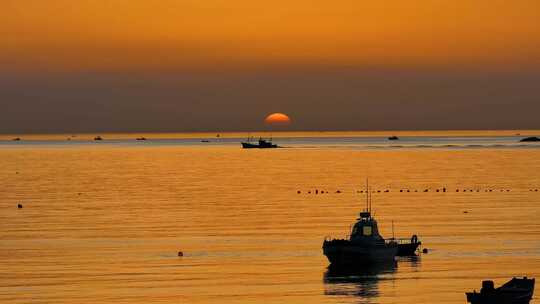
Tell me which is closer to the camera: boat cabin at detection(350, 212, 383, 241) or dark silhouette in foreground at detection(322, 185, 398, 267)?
dark silhouette in foreground at detection(322, 185, 398, 267)

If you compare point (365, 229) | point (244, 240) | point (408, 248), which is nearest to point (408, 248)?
point (408, 248)

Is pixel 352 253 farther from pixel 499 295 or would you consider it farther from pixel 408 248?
pixel 499 295

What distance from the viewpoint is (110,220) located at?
9438 centimetres

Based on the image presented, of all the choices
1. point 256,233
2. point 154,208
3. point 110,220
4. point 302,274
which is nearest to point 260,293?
point 302,274

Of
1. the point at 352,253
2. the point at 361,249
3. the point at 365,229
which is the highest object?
the point at 365,229

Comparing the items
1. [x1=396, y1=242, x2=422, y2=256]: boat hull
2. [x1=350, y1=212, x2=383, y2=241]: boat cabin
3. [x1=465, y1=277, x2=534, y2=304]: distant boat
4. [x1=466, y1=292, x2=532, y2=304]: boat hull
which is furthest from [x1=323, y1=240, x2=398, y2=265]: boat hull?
[x1=466, y1=292, x2=532, y2=304]: boat hull

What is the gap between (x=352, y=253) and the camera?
2505 inches

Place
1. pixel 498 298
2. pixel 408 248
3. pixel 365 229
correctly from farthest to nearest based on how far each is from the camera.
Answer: pixel 408 248
pixel 365 229
pixel 498 298

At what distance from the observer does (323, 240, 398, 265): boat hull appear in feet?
207

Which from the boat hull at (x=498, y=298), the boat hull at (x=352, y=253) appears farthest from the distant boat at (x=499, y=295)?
the boat hull at (x=352, y=253)

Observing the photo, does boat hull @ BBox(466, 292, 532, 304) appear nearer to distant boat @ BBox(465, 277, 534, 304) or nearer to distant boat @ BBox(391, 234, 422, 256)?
distant boat @ BBox(465, 277, 534, 304)

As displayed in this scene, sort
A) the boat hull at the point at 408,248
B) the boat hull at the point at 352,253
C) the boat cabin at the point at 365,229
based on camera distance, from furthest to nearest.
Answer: the boat hull at the point at 408,248 < the boat cabin at the point at 365,229 < the boat hull at the point at 352,253

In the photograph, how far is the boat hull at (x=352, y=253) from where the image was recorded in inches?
2488

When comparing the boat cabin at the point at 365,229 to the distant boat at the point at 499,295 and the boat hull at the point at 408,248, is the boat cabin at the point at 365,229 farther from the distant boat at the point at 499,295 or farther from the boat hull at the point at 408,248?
the distant boat at the point at 499,295
